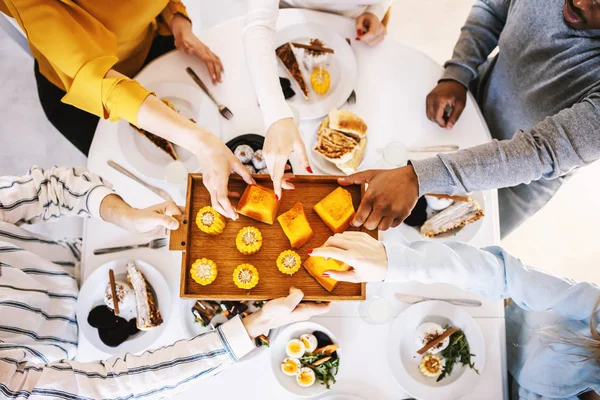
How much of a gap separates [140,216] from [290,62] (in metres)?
0.89

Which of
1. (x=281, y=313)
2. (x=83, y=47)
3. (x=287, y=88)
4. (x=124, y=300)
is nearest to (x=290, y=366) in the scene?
(x=281, y=313)

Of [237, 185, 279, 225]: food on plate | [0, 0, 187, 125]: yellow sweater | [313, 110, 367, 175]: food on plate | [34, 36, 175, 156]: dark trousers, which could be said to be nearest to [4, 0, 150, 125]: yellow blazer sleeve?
[0, 0, 187, 125]: yellow sweater

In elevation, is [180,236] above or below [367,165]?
below

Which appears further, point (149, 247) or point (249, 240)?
point (149, 247)

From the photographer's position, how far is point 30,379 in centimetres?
125

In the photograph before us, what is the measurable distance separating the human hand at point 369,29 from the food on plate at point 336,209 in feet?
2.55

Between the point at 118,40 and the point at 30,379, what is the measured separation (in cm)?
126

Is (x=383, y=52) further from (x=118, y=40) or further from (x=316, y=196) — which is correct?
(x=118, y=40)

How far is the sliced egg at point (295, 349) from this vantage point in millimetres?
1515

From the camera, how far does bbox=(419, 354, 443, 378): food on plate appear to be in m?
1.56

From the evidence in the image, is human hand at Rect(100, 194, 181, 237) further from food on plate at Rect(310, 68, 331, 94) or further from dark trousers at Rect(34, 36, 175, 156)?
food on plate at Rect(310, 68, 331, 94)

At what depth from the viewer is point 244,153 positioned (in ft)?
5.24

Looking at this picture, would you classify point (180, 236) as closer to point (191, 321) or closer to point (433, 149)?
point (191, 321)

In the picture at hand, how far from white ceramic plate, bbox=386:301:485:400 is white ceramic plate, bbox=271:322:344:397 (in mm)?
227
